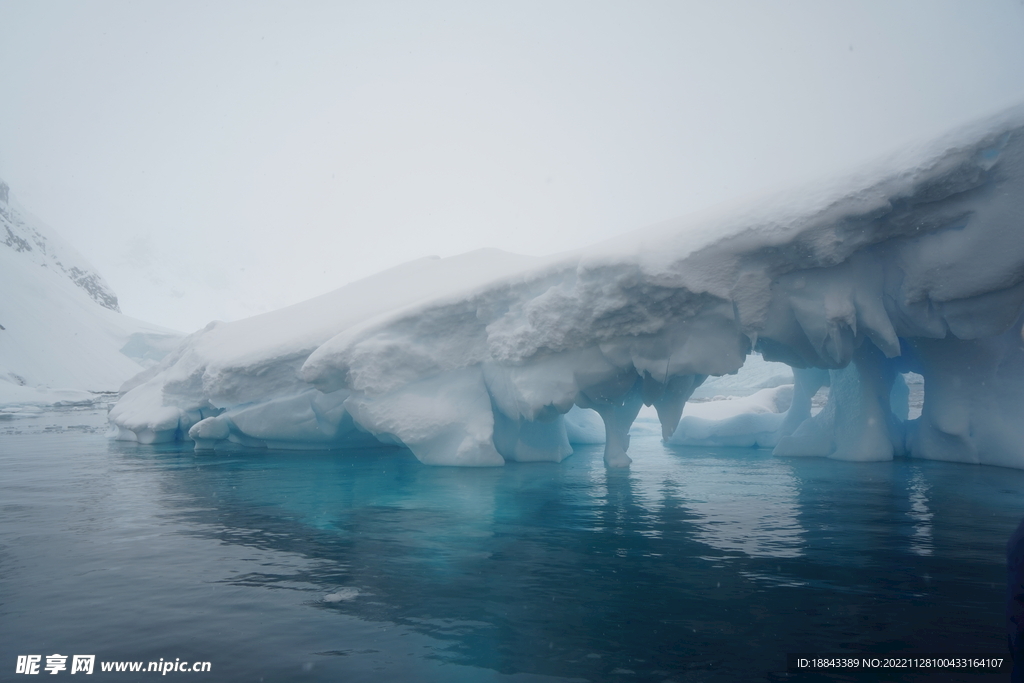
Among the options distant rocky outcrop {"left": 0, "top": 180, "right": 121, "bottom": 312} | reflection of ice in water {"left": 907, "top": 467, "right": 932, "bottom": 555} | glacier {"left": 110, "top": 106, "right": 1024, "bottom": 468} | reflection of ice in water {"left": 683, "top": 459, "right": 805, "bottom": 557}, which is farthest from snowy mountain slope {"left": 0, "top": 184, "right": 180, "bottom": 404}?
reflection of ice in water {"left": 907, "top": 467, "right": 932, "bottom": 555}

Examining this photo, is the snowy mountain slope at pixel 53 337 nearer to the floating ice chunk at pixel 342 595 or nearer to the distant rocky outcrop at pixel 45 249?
the distant rocky outcrop at pixel 45 249

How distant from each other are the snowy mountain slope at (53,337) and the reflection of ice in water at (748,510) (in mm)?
42435

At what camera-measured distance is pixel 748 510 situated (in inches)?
318

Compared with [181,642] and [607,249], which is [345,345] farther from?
[181,642]

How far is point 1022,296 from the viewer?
30.3 feet

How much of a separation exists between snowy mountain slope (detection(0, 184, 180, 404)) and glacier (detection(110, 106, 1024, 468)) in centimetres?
3370

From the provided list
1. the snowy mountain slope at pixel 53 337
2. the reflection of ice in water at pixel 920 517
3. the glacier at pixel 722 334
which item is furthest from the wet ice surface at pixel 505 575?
the snowy mountain slope at pixel 53 337

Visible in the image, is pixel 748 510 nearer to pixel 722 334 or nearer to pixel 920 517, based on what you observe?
pixel 920 517

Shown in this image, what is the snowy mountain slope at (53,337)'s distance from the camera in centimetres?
5041

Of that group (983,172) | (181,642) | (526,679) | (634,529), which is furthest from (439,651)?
(983,172)

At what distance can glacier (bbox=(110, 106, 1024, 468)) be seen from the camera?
8.80 metres

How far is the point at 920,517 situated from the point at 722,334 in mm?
4100

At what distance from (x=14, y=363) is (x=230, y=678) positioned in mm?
62186

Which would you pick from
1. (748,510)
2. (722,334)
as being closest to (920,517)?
(748,510)
